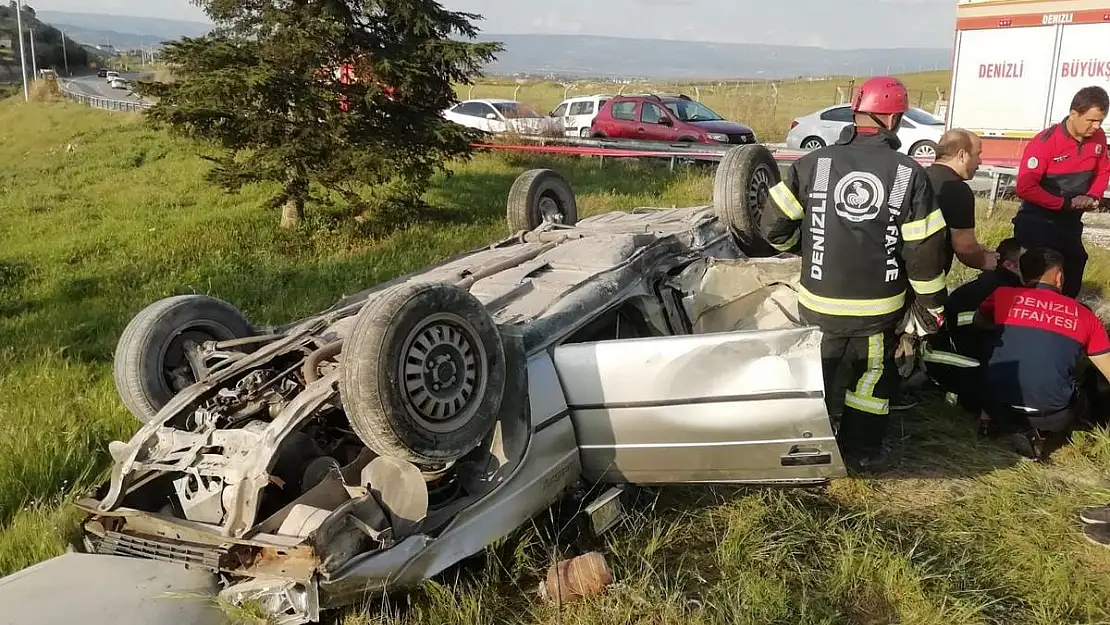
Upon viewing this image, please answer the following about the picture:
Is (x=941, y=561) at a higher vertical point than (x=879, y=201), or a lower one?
lower

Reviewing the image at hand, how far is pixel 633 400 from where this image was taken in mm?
2883

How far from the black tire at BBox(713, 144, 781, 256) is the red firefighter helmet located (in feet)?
3.96

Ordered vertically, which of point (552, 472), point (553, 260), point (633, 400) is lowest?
point (552, 472)

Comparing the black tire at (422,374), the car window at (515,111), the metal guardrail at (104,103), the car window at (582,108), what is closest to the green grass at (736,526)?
the black tire at (422,374)

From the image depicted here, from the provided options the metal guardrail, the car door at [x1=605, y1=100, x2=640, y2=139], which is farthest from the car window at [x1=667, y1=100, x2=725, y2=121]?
the metal guardrail

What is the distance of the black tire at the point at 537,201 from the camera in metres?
5.07

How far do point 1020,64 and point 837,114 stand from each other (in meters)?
4.74

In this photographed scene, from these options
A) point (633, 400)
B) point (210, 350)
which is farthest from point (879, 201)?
point (210, 350)

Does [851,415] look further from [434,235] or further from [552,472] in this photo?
[434,235]

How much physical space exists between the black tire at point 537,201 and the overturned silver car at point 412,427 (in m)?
1.64

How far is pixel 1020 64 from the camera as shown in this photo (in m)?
10.4

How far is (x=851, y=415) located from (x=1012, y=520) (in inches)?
29.8

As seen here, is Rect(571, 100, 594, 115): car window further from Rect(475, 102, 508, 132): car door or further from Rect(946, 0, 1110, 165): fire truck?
Rect(946, 0, 1110, 165): fire truck

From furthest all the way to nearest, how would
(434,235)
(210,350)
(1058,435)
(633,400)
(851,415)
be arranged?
1. (434,235)
2. (1058,435)
3. (851,415)
4. (210,350)
5. (633,400)
